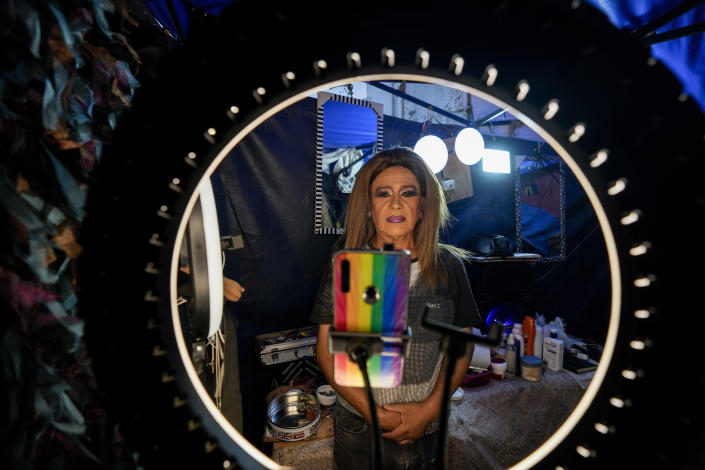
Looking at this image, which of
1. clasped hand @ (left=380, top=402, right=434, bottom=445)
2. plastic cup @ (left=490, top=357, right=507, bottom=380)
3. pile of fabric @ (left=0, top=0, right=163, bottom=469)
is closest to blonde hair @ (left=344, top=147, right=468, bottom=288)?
clasped hand @ (left=380, top=402, right=434, bottom=445)

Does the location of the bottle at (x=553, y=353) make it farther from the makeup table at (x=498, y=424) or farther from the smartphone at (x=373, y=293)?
the smartphone at (x=373, y=293)

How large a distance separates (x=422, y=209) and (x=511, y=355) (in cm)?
149

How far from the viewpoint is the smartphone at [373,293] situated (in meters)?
0.42

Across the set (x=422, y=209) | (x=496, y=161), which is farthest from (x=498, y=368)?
(x=496, y=161)

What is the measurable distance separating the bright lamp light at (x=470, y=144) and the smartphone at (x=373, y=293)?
230 centimetres

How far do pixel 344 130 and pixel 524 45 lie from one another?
2025 millimetres

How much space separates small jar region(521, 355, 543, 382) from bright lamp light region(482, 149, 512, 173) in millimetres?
1871

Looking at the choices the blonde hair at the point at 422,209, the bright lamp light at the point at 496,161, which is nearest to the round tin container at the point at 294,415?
the blonde hair at the point at 422,209

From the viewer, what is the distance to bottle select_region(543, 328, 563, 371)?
1834 millimetres

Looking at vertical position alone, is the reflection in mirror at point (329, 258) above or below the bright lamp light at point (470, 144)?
below

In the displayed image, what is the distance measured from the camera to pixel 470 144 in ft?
7.73

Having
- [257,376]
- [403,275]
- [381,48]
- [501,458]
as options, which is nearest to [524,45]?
[381,48]

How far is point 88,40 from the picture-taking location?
503 millimetres

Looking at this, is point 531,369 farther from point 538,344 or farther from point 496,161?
point 496,161
